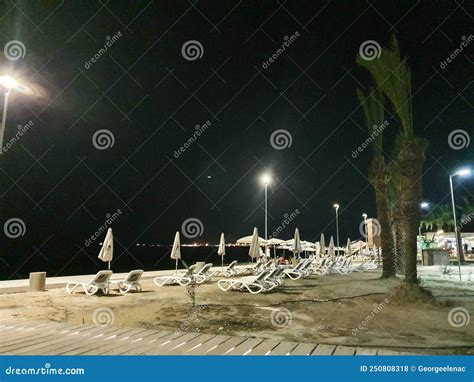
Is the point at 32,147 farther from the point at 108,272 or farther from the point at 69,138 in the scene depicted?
the point at 108,272

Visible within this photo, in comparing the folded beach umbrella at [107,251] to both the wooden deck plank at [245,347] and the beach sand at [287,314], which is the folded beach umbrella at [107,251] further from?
the wooden deck plank at [245,347]

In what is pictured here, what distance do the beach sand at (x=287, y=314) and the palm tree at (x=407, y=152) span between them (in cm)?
153

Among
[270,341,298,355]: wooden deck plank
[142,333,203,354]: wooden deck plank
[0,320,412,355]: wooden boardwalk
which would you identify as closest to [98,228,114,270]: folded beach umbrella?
[0,320,412,355]: wooden boardwalk

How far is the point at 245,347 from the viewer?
4.04m

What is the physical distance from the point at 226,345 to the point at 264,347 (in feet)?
1.47

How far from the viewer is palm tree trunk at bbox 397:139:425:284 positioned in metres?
9.02

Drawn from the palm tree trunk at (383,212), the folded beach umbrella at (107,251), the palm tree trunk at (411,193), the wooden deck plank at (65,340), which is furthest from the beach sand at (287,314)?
the palm tree trunk at (383,212)

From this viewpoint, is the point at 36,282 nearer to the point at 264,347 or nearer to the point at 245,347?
the point at 245,347

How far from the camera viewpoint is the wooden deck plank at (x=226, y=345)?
3883 mm

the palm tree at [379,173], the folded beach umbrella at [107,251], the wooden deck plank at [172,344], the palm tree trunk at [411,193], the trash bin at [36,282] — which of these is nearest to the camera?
the wooden deck plank at [172,344]

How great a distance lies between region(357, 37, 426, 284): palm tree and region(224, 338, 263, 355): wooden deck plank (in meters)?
6.07
